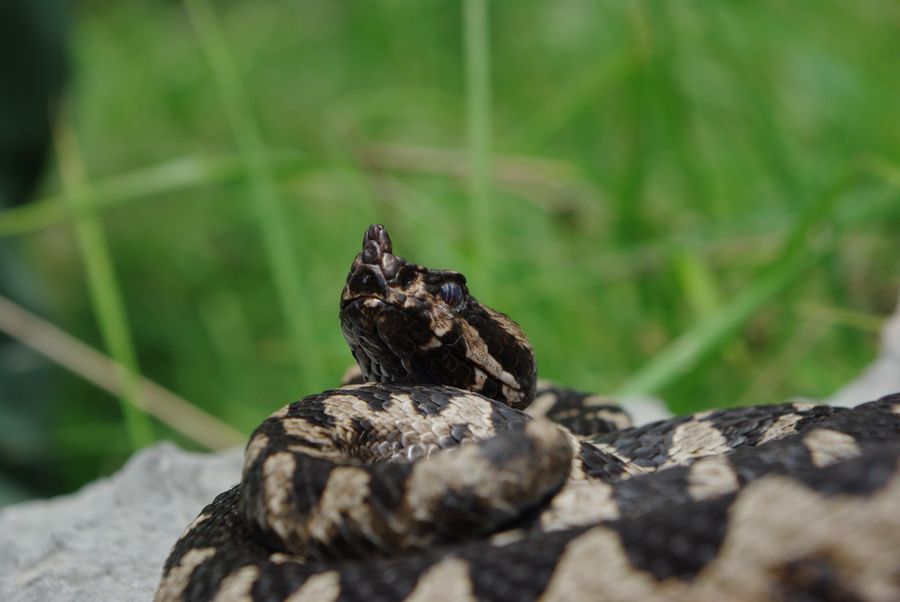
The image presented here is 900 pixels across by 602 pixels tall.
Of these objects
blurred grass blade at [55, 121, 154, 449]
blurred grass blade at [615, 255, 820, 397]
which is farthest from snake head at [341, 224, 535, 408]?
blurred grass blade at [55, 121, 154, 449]

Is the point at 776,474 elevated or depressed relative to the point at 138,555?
depressed

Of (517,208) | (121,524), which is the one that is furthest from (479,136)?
(121,524)

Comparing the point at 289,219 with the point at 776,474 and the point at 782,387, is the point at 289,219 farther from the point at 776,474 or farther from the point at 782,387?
the point at 776,474

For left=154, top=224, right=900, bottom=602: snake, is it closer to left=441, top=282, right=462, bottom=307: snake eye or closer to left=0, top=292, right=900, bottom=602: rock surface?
left=441, top=282, right=462, bottom=307: snake eye

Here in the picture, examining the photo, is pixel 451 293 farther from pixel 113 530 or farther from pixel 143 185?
pixel 143 185

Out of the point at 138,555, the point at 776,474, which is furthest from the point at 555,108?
the point at 776,474

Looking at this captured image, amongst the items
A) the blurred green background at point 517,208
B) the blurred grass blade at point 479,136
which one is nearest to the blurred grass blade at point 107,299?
the blurred green background at point 517,208
